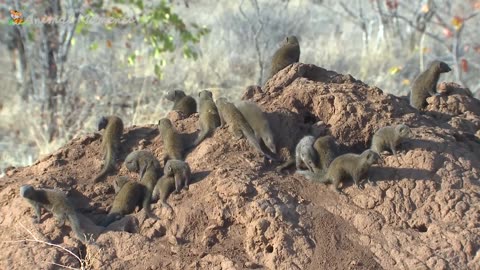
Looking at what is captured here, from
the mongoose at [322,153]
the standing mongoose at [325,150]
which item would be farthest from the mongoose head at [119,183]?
the standing mongoose at [325,150]

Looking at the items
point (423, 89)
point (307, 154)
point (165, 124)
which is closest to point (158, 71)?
point (423, 89)

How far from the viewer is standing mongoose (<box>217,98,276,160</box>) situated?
16.4 ft

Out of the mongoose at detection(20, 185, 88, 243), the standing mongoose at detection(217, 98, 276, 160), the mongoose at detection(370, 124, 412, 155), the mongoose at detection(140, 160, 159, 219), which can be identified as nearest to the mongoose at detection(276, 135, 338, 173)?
the standing mongoose at detection(217, 98, 276, 160)

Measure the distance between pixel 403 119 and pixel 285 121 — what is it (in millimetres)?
942

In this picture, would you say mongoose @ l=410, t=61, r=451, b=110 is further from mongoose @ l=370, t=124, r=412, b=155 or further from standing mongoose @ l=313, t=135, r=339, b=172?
standing mongoose @ l=313, t=135, r=339, b=172

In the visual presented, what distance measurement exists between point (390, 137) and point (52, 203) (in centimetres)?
238

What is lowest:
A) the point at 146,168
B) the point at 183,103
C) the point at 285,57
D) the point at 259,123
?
the point at 146,168

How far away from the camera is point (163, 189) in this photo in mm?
4688

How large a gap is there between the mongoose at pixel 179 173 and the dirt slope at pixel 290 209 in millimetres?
74

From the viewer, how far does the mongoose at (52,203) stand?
4.57 metres

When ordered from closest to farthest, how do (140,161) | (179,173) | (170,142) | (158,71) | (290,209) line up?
(290,209)
(179,173)
(140,161)
(170,142)
(158,71)

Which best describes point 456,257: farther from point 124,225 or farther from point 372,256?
point 124,225

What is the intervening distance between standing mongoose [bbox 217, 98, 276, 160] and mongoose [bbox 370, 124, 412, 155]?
30.0 inches

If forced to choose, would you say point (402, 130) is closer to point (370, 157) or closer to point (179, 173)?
point (370, 157)
